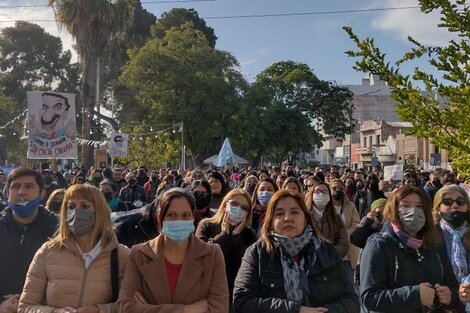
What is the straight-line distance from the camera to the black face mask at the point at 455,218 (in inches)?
178

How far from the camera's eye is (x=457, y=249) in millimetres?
4289

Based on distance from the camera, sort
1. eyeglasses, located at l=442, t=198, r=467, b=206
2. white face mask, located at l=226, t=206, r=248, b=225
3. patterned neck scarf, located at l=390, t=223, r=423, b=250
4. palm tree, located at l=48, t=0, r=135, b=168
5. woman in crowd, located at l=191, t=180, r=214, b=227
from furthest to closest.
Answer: palm tree, located at l=48, t=0, r=135, b=168
woman in crowd, located at l=191, t=180, r=214, b=227
white face mask, located at l=226, t=206, r=248, b=225
eyeglasses, located at l=442, t=198, r=467, b=206
patterned neck scarf, located at l=390, t=223, r=423, b=250

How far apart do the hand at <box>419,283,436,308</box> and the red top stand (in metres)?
1.44

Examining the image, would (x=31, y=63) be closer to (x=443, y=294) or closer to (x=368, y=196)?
(x=368, y=196)

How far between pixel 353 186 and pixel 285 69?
32.8m

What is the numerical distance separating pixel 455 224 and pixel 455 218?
49mm

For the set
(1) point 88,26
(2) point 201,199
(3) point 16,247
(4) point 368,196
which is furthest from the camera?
(1) point 88,26

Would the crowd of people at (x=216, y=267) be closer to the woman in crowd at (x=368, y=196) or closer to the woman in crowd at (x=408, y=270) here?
the woman in crowd at (x=408, y=270)

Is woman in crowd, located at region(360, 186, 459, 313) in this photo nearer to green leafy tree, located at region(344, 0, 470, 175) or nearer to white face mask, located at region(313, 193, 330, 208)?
green leafy tree, located at region(344, 0, 470, 175)

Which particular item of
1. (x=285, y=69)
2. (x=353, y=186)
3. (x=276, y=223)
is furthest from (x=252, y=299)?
(x=285, y=69)

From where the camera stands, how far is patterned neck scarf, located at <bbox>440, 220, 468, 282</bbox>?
4.16 metres

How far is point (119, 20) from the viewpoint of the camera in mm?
25734

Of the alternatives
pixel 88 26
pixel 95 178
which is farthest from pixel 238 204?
pixel 88 26

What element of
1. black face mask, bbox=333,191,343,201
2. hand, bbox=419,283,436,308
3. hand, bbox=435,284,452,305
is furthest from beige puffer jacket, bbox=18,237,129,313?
black face mask, bbox=333,191,343,201
